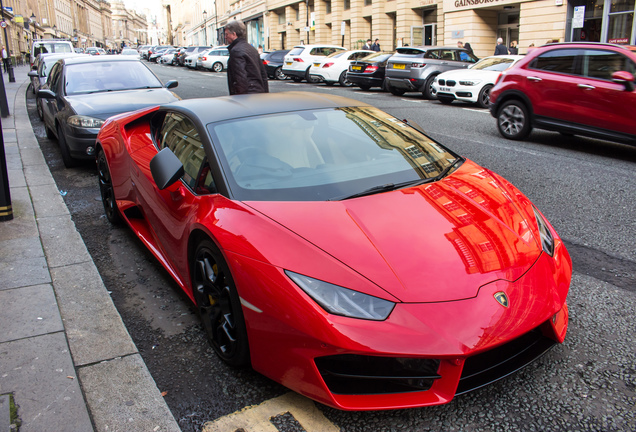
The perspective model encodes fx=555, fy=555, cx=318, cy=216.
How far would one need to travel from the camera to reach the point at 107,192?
497 cm

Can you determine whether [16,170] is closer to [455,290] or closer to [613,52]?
[455,290]

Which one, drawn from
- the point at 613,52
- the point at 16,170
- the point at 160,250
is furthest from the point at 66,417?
the point at 613,52

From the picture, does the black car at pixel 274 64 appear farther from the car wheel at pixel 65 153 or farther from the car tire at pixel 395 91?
the car wheel at pixel 65 153

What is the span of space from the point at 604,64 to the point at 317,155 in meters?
6.31

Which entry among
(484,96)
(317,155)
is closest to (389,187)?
(317,155)

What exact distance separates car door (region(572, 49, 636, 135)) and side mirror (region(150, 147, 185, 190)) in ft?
21.1

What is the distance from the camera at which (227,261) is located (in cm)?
246

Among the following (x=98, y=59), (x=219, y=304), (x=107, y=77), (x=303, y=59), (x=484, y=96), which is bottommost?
(x=219, y=304)

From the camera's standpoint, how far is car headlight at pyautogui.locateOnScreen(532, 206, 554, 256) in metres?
2.59

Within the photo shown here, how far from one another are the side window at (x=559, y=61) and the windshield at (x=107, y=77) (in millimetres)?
5809

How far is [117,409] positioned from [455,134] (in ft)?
26.4

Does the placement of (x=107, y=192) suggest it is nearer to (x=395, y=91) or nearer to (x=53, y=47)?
(x=395, y=91)

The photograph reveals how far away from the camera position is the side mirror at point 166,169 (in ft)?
10.1

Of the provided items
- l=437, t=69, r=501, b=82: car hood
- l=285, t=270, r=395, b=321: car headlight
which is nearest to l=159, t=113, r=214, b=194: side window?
l=285, t=270, r=395, b=321: car headlight
